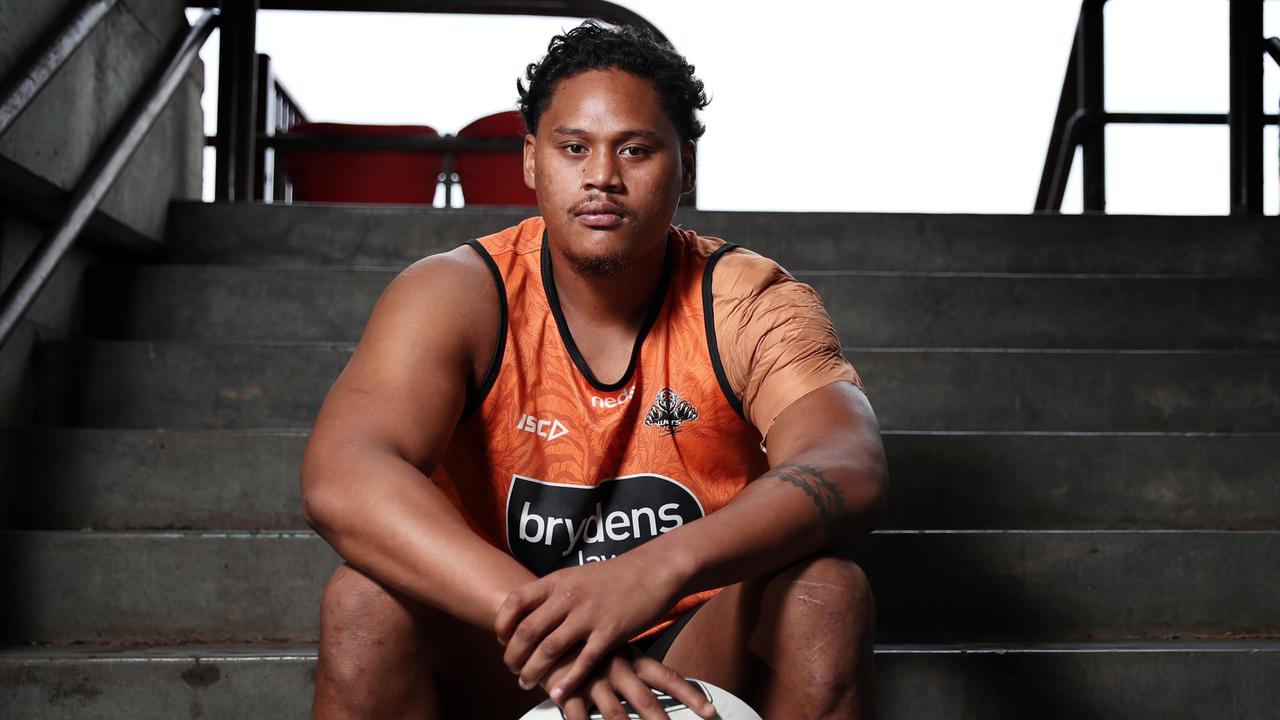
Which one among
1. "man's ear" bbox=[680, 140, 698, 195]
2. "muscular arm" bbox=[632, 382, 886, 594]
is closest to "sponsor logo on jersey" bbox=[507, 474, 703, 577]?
"muscular arm" bbox=[632, 382, 886, 594]

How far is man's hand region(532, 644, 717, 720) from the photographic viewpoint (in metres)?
1.10

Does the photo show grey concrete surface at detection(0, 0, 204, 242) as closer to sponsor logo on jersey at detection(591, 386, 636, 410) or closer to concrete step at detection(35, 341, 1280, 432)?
concrete step at detection(35, 341, 1280, 432)

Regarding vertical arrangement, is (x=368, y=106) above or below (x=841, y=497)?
above

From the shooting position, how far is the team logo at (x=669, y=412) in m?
1.56

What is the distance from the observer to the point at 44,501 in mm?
2092

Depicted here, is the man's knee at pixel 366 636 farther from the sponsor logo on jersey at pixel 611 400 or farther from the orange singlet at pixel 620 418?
the sponsor logo on jersey at pixel 611 400

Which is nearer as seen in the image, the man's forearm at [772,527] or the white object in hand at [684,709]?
the white object in hand at [684,709]

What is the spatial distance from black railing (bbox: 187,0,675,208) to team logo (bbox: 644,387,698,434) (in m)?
1.93

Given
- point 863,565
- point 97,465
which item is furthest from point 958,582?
point 97,465

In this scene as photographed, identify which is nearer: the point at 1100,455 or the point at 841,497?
the point at 841,497

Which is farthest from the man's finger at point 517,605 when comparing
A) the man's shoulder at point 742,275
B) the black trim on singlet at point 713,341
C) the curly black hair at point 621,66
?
the curly black hair at point 621,66

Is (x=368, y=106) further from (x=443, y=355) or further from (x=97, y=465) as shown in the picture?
(x=443, y=355)

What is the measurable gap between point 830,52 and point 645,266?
17.7 feet

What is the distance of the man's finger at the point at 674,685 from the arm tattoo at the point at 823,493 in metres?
0.26
